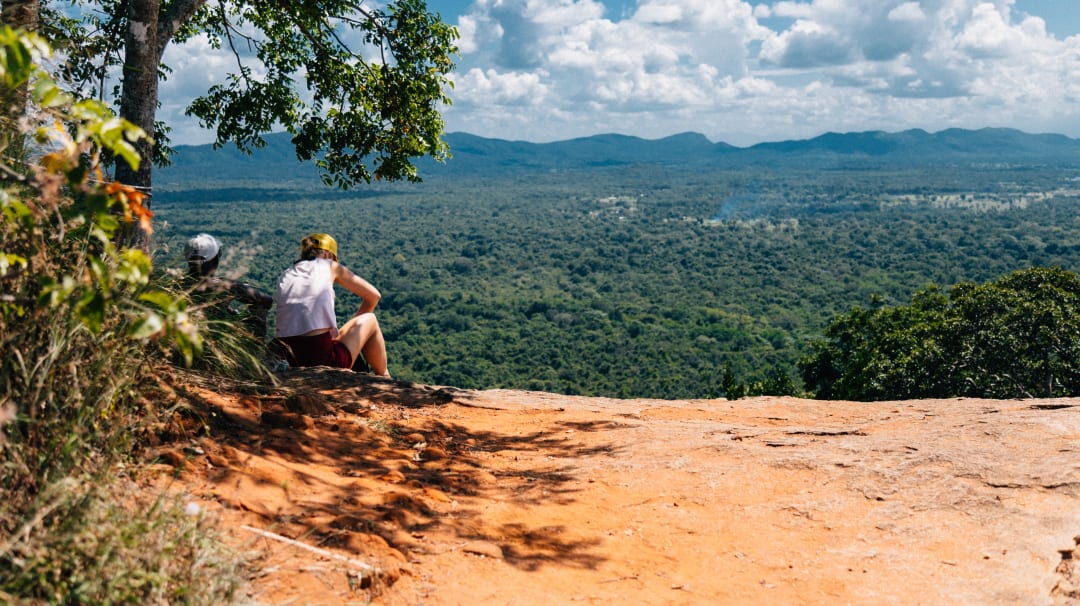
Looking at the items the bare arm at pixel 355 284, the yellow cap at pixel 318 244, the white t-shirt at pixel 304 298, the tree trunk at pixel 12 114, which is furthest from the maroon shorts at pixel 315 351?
the tree trunk at pixel 12 114

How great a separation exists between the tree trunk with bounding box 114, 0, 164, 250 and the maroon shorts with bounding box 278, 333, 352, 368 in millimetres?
1438

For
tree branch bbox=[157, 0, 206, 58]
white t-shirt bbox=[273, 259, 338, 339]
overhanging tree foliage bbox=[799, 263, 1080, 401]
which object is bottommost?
overhanging tree foliage bbox=[799, 263, 1080, 401]

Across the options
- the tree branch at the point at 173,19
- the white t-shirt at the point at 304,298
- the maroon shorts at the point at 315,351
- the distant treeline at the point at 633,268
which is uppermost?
the tree branch at the point at 173,19

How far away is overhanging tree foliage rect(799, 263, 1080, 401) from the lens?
1577 centimetres

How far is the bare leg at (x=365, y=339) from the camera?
5289mm

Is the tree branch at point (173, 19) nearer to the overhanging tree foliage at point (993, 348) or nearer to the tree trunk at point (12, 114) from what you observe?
the tree trunk at point (12, 114)

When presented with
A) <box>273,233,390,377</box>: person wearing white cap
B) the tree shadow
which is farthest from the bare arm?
the tree shadow

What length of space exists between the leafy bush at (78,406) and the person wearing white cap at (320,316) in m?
2.16

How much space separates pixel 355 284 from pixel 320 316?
0.40 m

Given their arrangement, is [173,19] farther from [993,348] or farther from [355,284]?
[993,348]

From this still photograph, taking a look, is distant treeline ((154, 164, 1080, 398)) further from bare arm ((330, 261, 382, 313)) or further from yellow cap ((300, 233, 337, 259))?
bare arm ((330, 261, 382, 313))

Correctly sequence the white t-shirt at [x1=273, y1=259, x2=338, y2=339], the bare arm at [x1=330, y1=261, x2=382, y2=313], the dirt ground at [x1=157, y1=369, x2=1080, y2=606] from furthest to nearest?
1. the bare arm at [x1=330, y1=261, x2=382, y2=313]
2. the white t-shirt at [x1=273, y1=259, x2=338, y2=339]
3. the dirt ground at [x1=157, y1=369, x2=1080, y2=606]

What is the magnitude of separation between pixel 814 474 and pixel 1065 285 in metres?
16.1

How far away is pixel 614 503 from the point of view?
11.5ft
